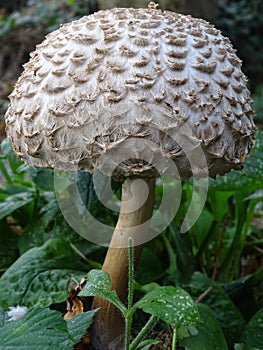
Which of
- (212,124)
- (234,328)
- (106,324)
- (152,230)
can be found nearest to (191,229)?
(152,230)

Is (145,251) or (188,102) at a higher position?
(188,102)

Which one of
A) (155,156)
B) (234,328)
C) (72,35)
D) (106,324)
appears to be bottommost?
(234,328)

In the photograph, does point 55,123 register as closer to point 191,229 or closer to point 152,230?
point 152,230

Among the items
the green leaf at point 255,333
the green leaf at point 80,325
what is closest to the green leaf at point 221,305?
the green leaf at point 255,333

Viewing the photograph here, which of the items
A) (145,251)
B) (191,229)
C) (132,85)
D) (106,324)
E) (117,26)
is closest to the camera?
(132,85)

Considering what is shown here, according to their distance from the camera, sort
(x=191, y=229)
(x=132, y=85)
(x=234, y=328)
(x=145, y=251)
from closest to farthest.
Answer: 1. (x=132, y=85)
2. (x=234, y=328)
3. (x=145, y=251)
4. (x=191, y=229)

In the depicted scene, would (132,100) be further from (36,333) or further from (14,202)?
(14,202)

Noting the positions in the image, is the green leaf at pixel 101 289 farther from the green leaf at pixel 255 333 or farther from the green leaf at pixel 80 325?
the green leaf at pixel 255 333

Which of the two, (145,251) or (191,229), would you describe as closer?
(145,251)
